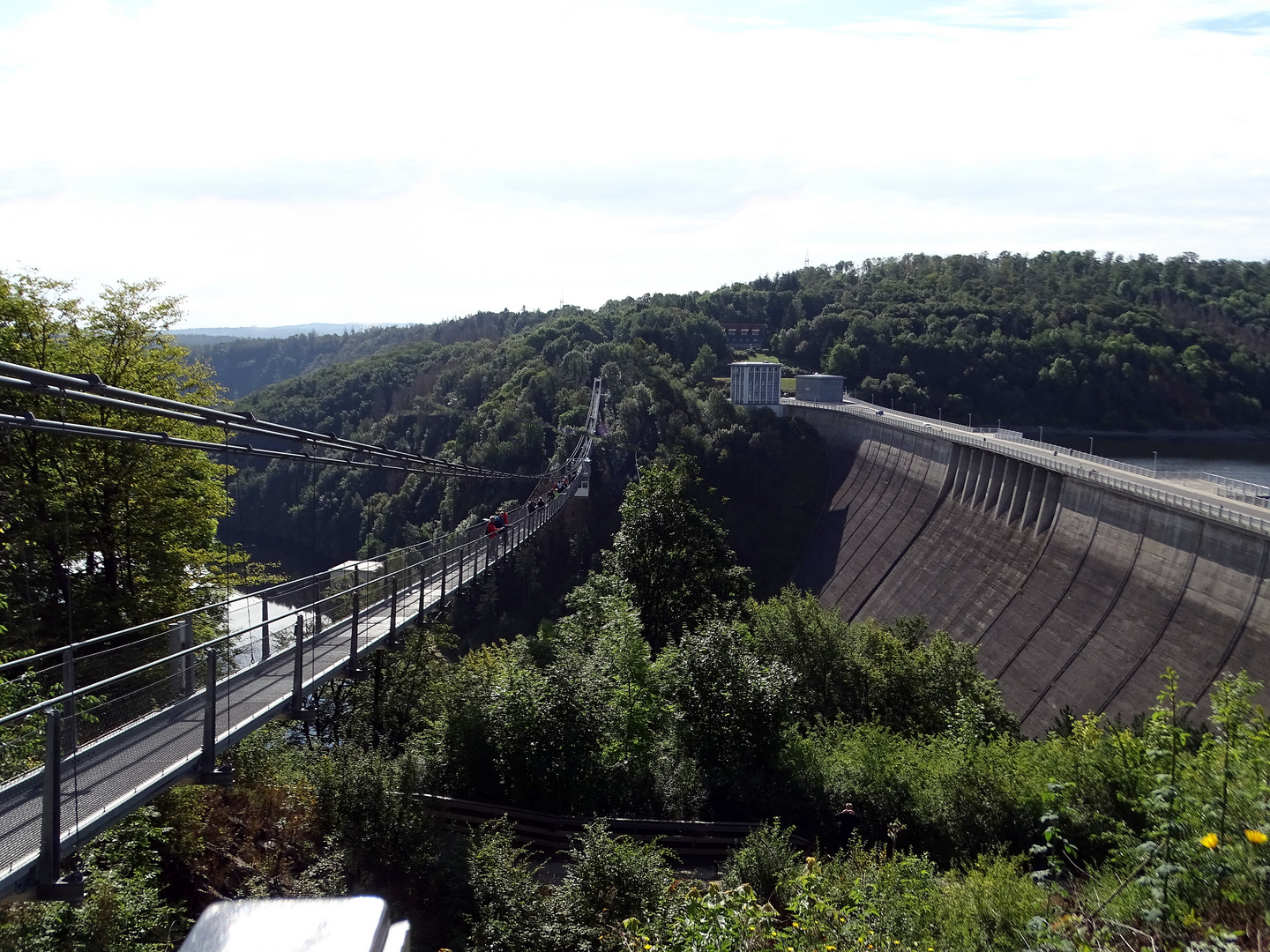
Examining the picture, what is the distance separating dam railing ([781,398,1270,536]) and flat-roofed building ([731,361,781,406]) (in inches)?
522

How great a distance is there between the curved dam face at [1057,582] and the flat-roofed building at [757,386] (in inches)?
786

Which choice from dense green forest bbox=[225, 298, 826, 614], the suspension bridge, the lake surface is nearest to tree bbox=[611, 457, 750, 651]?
the suspension bridge

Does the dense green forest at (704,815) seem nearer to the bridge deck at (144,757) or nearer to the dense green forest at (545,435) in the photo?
the bridge deck at (144,757)

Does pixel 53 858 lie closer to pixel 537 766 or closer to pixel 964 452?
pixel 537 766

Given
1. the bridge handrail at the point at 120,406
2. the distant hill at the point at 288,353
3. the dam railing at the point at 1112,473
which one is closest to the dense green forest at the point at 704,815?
the bridge handrail at the point at 120,406

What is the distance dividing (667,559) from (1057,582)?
1301 cm

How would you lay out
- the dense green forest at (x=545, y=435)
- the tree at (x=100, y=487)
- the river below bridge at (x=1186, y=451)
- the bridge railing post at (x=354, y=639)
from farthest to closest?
the river below bridge at (x=1186, y=451), the dense green forest at (x=545, y=435), the tree at (x=100, y=487), the bridge railing post at (x=354, y=639)

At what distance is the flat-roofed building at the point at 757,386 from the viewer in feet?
198

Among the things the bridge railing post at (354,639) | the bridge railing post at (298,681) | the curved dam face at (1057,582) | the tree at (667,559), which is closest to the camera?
the bridge railing post at (298,681)

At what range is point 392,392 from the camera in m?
88.2

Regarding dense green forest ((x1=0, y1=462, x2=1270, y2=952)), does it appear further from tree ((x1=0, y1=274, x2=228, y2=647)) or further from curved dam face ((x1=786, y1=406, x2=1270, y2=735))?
curved dam face ((x1=786, y1=406, x2=1270, y2=735))

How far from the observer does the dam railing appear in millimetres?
22344

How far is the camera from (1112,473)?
29.8 meters

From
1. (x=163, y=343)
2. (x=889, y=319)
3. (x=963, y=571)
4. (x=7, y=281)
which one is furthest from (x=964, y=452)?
(x=889, y=319)
